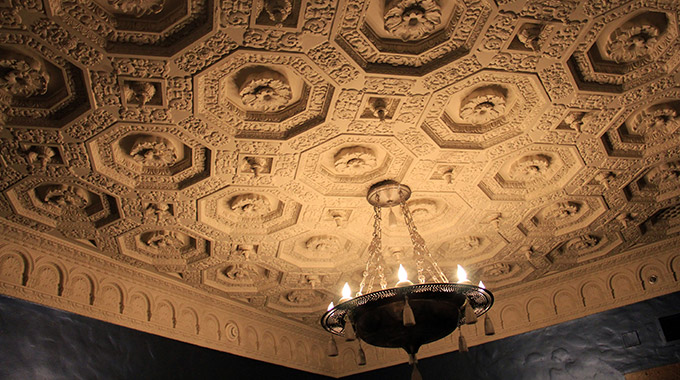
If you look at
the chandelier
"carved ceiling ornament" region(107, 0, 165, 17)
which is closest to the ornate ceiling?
"carved ceiling ornament" region(107, 0, 165, 17)

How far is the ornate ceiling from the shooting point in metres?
3.54

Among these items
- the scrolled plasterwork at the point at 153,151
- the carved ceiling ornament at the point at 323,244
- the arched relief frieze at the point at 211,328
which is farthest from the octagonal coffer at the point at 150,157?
the arched relief frieze at the point at 211,328

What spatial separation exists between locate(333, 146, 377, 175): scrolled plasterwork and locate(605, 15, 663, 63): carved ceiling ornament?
6.93 feet

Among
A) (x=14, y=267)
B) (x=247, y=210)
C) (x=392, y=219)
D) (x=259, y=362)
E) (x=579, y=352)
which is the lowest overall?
(x=579, y=352)

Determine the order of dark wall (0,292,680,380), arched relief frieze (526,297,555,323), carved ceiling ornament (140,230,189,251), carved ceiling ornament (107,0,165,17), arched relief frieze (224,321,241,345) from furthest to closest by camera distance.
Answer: arched relief frieze (526,297,555,323)
arched relief frieze (224,321,241,345)
carved ceiling ornament (140,230,189,251)
dark wall (0,292,680,380)
carved ceiling ornament (107,0,165,17)

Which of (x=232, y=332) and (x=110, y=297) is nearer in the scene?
(x=110, y=297)

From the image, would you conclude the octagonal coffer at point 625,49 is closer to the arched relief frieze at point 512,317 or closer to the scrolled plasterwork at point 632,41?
the scrolled plasterwork at point 632,41

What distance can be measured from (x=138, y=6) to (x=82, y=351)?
3.70 metres

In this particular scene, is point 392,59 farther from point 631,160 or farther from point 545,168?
point 631,160

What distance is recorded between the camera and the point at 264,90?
13.0 feet

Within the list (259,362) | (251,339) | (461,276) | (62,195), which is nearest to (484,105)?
(461,276)

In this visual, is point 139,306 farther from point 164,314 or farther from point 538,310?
point 538,310

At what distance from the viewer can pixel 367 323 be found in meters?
3.87

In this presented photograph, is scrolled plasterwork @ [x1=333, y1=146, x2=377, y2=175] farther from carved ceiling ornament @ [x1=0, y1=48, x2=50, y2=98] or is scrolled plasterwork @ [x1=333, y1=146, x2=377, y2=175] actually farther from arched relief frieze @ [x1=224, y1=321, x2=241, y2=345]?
arched relief frieze @ [x1=224, y1=321, x2=241, y2=345]
